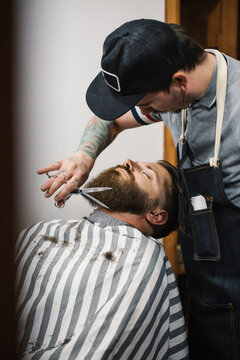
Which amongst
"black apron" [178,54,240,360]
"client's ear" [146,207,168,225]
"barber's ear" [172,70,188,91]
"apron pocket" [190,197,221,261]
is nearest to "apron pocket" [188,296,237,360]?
"black apron" [178,54,240,360]

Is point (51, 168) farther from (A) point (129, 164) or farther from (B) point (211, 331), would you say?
(B) point (211, 331)

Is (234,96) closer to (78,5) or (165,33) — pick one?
(165,33)

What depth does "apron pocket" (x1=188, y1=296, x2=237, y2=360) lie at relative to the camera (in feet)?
3.84

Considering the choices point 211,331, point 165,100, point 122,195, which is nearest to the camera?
point 165,100

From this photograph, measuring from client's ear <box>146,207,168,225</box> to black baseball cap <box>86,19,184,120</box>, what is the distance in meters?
0.62

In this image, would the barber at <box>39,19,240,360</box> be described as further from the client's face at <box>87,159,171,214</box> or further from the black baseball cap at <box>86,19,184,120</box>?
the client's face at <box>87,159,171,214</box>

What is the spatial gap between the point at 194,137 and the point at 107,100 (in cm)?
37

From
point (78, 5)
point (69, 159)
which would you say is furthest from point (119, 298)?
point (78, 5)

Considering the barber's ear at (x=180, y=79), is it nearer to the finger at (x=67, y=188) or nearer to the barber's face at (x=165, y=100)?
the barber's face at (x=165, y=100)

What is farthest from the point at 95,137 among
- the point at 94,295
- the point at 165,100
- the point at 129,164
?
the point at 94,295

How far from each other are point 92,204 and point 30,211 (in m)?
0.28

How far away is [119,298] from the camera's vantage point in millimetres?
1052

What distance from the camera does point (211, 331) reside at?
122 centimetres

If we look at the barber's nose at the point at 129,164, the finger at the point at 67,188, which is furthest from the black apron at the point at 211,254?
the finger at the point at 67,188
